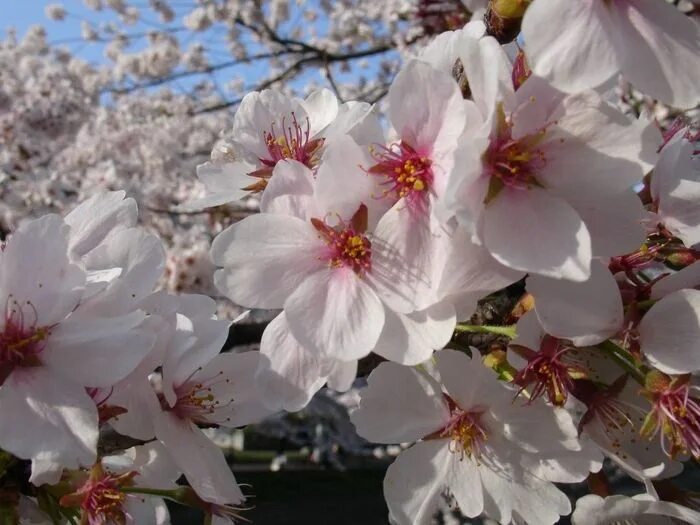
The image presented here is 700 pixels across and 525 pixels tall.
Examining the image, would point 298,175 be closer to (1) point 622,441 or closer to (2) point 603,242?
(2) point 603,242

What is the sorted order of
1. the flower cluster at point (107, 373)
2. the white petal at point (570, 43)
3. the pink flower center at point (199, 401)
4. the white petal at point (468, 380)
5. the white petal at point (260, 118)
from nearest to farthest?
1. the white petal at point (570, 43)
2. the flower cluster at point (107, 373)
3. the white petal at point (468, 380)
4. the pink flower center at point (199, 401)
5. the white petal at point (260, 118)

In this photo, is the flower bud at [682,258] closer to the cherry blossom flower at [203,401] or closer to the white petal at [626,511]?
the white petal at [626,511]

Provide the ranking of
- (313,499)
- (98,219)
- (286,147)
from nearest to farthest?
(98,219)
(286,147)
(313,499)

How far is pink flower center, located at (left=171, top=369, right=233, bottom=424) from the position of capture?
42.4 inches

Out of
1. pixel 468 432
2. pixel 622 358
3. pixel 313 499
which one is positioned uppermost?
pixel 622 358

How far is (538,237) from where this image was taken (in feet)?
2.65

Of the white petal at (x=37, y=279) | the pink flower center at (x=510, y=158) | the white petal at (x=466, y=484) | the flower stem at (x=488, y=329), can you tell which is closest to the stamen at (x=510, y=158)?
the pink flower center at (x=510, y=158)

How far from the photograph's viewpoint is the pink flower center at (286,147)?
1.14 metres

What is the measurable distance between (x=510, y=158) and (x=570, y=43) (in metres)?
0.15

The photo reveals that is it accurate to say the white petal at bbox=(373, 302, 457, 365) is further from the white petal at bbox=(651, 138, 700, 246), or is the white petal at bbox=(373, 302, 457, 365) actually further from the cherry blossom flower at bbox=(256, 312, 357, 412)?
the white petal at bbox=(651, 138, 700, 246)

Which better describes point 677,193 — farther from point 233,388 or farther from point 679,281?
point 233,388

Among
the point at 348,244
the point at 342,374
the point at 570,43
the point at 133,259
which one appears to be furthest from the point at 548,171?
the point at 133,259

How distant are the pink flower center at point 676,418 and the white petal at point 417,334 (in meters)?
0.29

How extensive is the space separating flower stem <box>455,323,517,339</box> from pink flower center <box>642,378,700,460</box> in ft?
0.64
